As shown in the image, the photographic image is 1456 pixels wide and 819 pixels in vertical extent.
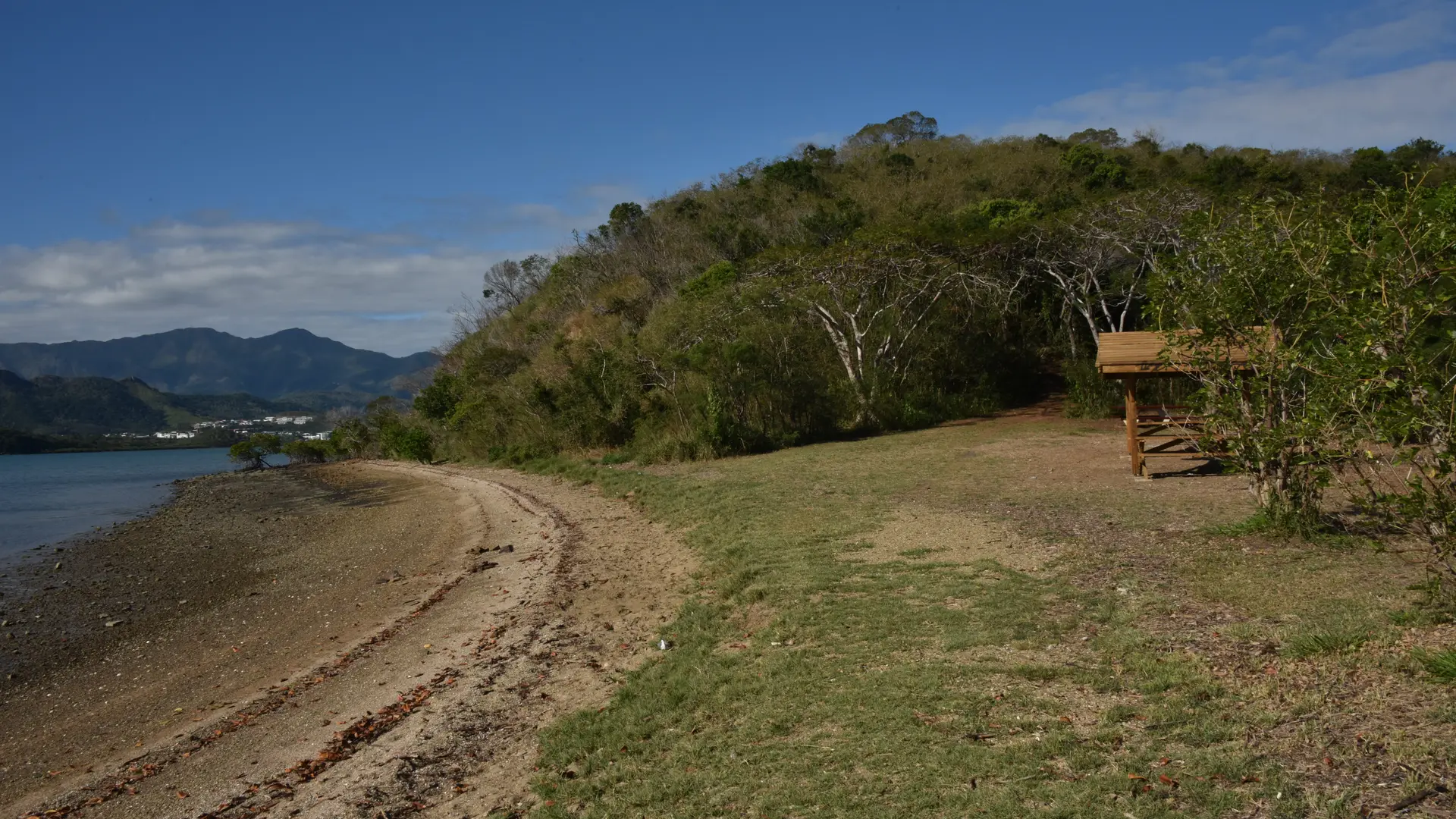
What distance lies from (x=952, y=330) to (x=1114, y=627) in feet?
66.5

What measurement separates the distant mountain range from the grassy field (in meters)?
120

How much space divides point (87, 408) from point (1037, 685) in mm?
145409

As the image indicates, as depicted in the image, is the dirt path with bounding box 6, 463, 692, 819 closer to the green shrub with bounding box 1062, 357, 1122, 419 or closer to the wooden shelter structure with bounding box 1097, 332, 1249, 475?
the wooden shelter structure with bounding box 1097, 332, 1249, 475

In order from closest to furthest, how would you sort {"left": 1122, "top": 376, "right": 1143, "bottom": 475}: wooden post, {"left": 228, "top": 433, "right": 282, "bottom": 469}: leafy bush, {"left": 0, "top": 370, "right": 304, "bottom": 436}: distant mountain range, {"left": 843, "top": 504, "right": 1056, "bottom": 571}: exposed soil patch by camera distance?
{"left": 843, "top": 504, "right": 1056, "bottom": 571}: exposed soil patch, {"left": 1122, "top": 376, "right": 1143, "bottom": 475}: wooden post, {"left": 228, "top": 433, "right": 282, "bottom": 469}: leafy bush, {"left": 0, "top": 370, "right": 304, "bottom": 436}: distant mountain range

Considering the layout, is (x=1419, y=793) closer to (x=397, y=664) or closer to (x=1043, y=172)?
(x=397, y=664)

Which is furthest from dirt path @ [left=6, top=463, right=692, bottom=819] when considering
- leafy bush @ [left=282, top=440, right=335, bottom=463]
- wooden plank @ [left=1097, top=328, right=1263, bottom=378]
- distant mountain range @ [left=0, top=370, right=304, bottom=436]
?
distant mountain range @ [left=0, top=370, right=304, bottom=436]

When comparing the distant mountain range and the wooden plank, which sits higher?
the distant mountain range

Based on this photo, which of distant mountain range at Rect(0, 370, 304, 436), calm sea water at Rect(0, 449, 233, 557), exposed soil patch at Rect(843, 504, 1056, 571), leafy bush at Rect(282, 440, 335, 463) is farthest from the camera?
distant mountain range at Rect(0, 370, 304, 436)

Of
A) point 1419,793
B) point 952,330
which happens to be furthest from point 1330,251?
point 952,330

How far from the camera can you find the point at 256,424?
12106 centimetres

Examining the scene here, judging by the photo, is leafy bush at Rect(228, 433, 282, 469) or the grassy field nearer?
the grassy field

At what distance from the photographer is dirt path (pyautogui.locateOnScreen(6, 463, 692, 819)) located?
16.9 feet

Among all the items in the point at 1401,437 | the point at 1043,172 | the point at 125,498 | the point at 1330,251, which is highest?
the point at 1043,172

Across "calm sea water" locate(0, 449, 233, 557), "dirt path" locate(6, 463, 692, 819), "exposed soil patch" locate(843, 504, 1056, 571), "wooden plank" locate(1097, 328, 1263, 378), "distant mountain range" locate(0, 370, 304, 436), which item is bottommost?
"calm sea water" locate(0, 449, 233, 557)
